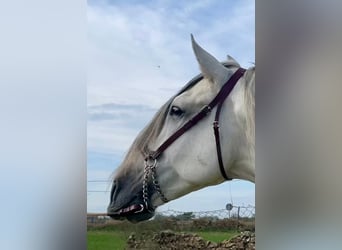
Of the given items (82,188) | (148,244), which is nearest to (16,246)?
(82,188)

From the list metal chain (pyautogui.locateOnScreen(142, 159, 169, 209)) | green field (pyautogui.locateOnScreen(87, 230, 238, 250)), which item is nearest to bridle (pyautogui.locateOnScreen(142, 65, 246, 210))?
metal chain (pyautogui.locateOnScreen(142, 159, 169, 209))

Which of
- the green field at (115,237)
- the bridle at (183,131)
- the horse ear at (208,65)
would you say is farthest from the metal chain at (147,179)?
the horse ear at (208,65)

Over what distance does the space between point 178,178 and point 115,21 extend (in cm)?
59

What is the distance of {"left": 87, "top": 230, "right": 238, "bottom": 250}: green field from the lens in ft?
5.44

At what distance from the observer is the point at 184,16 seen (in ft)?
5.53

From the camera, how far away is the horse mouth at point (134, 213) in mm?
1724

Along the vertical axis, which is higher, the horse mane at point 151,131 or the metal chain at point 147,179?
the horse mane at point 151,131

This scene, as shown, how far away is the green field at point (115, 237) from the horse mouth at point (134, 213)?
0.18ft

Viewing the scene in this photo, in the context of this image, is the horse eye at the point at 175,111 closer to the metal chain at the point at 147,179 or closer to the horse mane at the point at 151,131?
the horse mane at the point at 151,131

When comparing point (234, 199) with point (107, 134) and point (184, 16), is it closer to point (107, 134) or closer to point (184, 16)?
point (107, 134)

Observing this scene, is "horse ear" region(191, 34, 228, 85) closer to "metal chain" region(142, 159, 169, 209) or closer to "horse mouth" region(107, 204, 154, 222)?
"metal chain" region(142, 159, 169, 209)

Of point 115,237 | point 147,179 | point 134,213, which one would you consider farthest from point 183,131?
point 115,237

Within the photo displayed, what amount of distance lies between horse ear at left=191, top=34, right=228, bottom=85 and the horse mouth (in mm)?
528

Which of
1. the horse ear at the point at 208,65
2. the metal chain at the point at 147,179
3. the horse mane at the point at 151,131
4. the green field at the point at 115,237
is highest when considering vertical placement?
the horse ear at the point at 208,65
